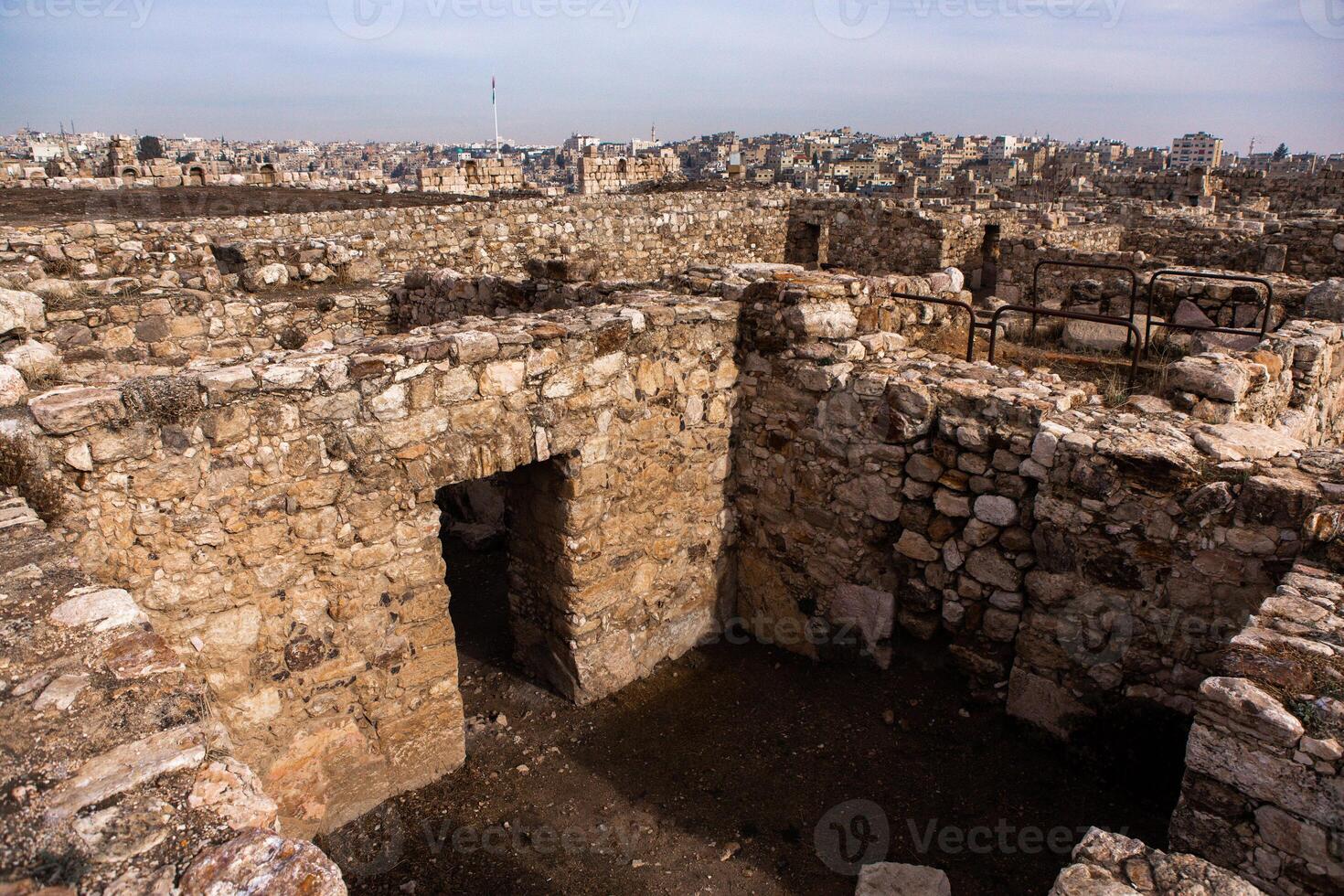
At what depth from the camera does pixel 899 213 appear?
14961 millimetres

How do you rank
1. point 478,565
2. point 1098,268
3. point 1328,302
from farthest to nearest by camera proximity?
point 1098,268 < point 1328,302 < point 478,565

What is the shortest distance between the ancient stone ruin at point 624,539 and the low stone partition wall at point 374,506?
0.02 meters

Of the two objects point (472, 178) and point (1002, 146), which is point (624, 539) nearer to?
point (472, 178)

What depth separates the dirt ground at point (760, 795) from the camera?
4.31 metres

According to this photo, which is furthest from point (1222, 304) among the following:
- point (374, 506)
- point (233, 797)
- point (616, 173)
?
point (616, 173)

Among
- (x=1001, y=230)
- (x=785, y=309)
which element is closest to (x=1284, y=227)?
(x=1001, y=230)

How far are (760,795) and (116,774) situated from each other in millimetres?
3647

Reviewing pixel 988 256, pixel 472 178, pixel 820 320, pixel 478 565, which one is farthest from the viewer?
pixel 472 178

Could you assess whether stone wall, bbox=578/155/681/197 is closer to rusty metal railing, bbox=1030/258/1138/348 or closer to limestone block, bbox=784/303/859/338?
rusty metal railing, bbox=1030/258/1138/348

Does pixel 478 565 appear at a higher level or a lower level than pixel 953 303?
lower

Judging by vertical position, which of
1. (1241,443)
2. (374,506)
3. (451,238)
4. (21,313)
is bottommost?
(374,506)

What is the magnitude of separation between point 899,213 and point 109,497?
1399 cm

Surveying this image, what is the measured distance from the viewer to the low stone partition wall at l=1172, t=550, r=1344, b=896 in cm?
274

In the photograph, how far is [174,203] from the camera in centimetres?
1714
